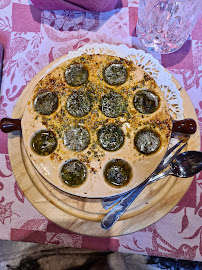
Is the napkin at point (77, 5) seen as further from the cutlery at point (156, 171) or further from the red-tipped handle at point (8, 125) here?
the cutlery at point (156, 171)

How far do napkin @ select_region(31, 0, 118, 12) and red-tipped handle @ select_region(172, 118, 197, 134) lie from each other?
834mm

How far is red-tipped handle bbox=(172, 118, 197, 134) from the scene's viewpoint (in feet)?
4.00

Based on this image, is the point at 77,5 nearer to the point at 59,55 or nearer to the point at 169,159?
the point at 59,55

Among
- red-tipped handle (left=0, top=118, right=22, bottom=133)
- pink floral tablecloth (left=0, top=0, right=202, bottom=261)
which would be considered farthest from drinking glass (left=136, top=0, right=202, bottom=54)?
red-tipped handle (left=0, top=118, right=22, bottom=133)

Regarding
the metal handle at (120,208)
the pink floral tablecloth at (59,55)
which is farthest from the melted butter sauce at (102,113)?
the pink floral tablecloth at (59,55)

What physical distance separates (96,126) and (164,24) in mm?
802

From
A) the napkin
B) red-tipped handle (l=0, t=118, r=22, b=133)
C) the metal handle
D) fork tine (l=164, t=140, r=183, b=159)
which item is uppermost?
the napkin

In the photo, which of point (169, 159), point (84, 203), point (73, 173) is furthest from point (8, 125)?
point (169, 159)

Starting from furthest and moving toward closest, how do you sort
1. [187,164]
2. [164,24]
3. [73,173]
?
[164,24], [187,164], [73,173]

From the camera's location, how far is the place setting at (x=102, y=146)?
3.86 ft

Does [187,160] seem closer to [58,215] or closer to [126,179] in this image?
[126,179]

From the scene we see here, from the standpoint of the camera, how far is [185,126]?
48.2 inches

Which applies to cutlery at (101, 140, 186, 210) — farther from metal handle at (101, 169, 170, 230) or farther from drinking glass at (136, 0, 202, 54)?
drinking glass at (136, 0, 202, 54)

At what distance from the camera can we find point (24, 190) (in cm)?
130
